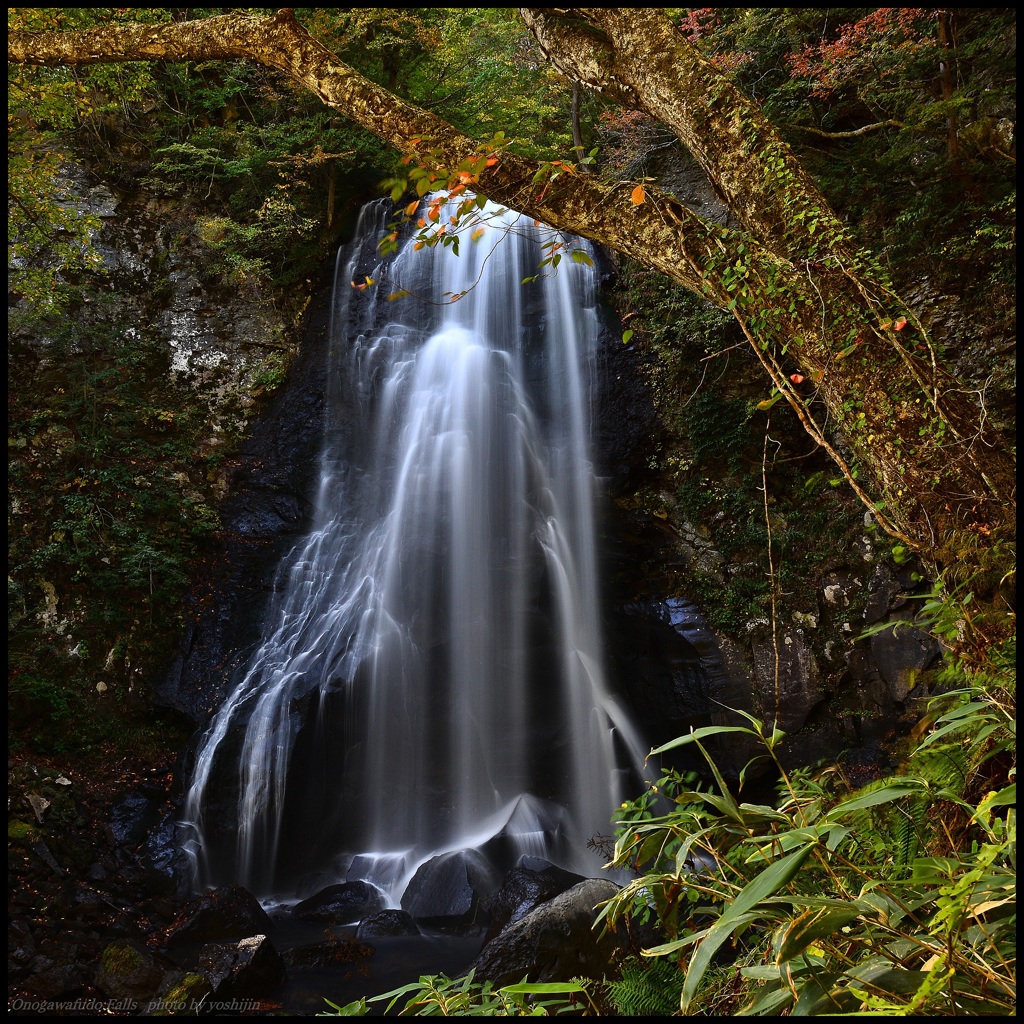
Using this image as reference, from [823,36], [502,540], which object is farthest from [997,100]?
[502,540]

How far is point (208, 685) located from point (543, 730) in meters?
3.96

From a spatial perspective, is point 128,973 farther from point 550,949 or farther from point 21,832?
point 550,949

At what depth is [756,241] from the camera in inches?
102

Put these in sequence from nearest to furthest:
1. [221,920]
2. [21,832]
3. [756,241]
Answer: [756,241], [221,920], [21,832]

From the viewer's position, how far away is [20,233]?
7.73 m

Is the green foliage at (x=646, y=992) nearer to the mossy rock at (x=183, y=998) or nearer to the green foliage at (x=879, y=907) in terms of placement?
the green foliage at (x=879, y=907)

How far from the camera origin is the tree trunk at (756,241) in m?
2.14

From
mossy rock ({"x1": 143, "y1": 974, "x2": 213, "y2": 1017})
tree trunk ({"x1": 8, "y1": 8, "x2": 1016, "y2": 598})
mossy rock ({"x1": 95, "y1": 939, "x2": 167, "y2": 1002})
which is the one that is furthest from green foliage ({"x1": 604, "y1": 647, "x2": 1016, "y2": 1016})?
mossy rock ({"x1": 95, "y1": 939, "x2": 167, "y2": 1002})

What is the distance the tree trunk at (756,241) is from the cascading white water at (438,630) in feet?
10.2

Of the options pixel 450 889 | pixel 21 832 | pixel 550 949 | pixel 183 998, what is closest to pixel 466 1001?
pixel 550 949

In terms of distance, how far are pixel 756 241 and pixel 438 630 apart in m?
6.29

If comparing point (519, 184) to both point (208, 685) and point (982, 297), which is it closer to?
point (982, 297)

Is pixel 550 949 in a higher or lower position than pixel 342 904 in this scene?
higher

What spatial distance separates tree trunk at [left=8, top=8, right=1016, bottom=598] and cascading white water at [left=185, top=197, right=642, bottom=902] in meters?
3.10
